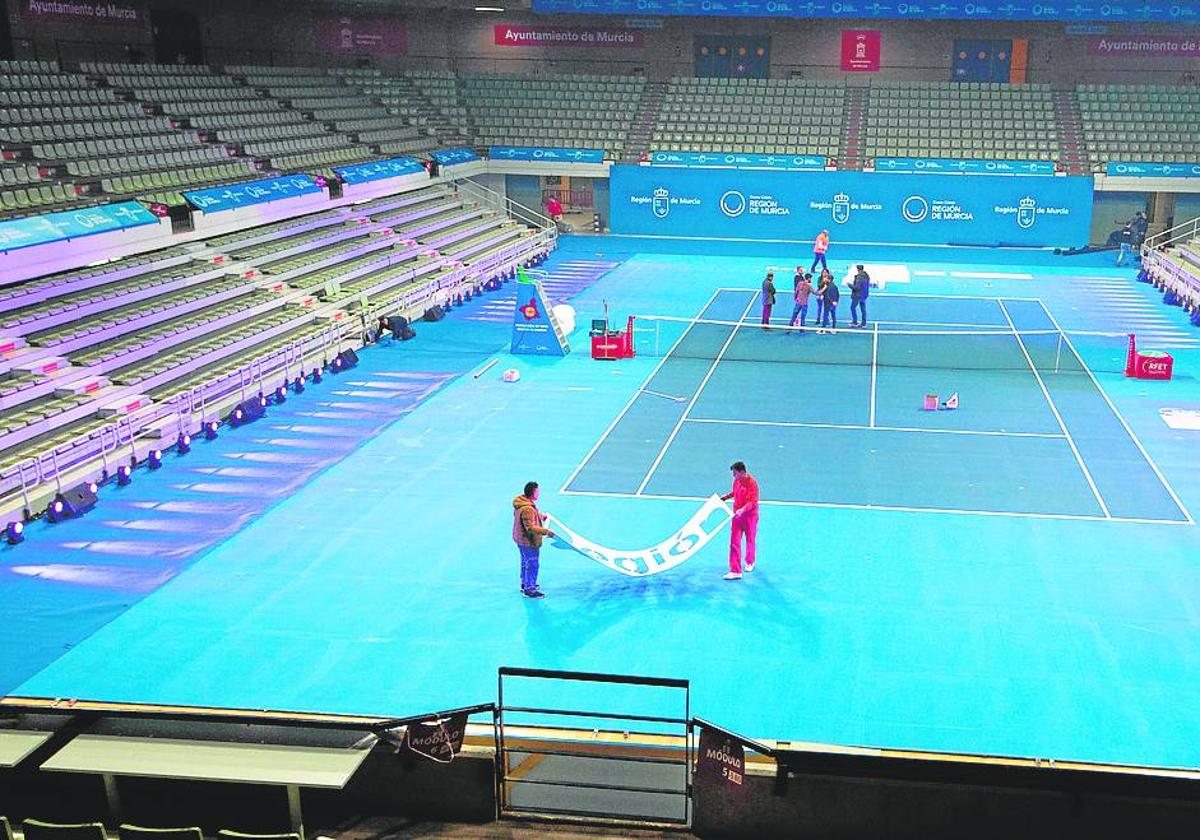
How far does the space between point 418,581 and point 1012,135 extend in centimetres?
3654

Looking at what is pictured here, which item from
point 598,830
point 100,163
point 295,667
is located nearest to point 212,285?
point 100,163

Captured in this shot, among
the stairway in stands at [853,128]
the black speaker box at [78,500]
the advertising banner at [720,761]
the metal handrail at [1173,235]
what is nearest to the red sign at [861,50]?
the stairway in stands at [853,128]

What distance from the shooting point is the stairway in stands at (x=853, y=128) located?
43.4m

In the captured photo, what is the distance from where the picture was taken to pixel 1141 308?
31.1 metres

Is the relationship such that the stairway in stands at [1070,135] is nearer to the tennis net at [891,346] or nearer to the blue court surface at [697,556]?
the tennis net at [891,346]

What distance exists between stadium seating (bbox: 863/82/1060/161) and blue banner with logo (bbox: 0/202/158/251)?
28063 millimetres

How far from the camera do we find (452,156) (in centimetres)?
4241

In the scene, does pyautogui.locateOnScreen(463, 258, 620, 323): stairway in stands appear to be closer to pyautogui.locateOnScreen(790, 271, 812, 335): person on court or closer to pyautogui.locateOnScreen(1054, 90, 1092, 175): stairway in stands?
pyautogui.locateOnScreen(790, 271, 812, 335): person on court

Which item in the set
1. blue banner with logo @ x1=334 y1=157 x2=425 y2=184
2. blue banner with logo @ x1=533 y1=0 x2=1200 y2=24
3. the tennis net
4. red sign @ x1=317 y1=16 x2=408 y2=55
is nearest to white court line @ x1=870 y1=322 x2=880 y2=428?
the tennis net

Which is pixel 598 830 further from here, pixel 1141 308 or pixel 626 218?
pixel 626 218

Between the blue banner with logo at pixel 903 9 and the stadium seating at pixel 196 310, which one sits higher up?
the blue banner with logo at pixel 903 9

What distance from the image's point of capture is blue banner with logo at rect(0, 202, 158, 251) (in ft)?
67.3

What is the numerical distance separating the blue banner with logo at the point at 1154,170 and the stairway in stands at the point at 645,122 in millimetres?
16698

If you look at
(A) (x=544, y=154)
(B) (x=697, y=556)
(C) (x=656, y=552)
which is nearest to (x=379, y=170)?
(A) (x=544, y=154)
